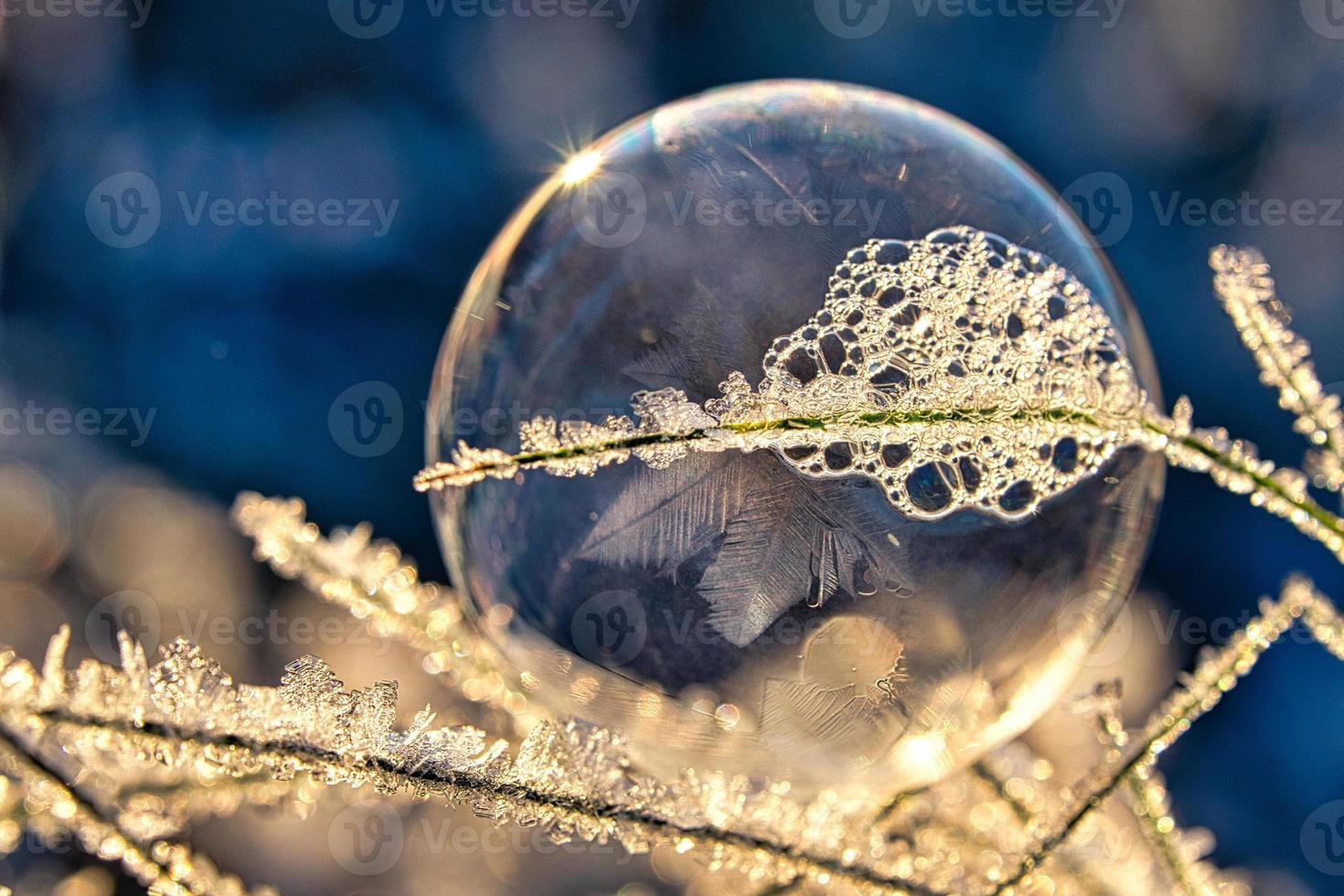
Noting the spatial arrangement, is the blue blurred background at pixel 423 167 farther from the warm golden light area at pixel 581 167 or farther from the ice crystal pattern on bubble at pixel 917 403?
the ice crystal pattern on bubble at pixel 917 403

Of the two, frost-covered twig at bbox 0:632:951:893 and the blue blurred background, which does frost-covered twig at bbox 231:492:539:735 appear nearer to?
frost-covered twig at bbox 0:632:951:893

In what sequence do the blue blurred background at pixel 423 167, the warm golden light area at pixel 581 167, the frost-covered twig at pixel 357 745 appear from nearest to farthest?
the frost-covered twig at pixel 357 745 < the warm golden light area at pixel 581 167 < the blue blurred background at pixel 423 167

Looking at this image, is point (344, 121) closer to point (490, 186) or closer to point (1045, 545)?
point (490, 186)

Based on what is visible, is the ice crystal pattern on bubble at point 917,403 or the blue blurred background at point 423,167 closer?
the ice crystal pattern on bubble at point 917,403

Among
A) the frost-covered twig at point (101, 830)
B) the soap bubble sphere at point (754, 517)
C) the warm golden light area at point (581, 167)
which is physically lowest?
the frost-covered twig at point (101, 830)

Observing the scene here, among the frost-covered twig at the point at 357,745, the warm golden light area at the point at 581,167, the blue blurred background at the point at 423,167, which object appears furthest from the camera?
the blue blurred background at the point at 423,167

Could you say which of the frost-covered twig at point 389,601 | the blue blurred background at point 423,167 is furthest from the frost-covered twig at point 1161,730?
the blue blurred background at point 423,167

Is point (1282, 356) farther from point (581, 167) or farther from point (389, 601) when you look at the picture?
point (389, 601)

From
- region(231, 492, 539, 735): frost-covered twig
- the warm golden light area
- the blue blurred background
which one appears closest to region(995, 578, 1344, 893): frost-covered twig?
region(231, 492, 539, 735): frost-covered twig
